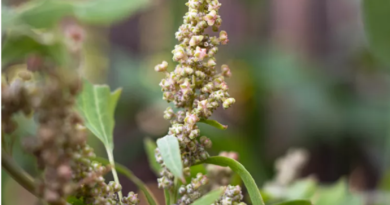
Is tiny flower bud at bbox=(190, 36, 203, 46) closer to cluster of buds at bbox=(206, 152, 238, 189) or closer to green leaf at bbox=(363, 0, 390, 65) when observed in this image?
cluster of buds at bbox=(206, 152, 238, 189)

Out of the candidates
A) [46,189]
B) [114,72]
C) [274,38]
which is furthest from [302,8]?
[46,189]

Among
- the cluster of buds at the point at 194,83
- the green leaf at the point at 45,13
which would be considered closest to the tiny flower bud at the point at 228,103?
the cluster of buds at the point at 194,83

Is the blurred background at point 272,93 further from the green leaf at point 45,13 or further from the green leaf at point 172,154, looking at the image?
the green leaf at point 172,154

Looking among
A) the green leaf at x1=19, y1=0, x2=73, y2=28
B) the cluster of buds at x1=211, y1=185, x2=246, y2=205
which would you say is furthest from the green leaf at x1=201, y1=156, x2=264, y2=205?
the green leaf at x1=19, y1=0, x2=73, y2=28

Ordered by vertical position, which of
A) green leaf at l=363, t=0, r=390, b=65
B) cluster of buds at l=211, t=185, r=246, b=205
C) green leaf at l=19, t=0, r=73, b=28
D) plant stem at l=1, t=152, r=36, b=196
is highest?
green leaf at l=363, t=0, r=390, b=65

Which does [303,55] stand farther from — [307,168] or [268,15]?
[307,168]

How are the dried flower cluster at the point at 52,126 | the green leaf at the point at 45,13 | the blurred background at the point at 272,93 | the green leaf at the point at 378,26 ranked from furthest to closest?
the blurred background at the point at 272,93 < the green leaf at the point at 378,26 < the green leaf at the point at 45,13 < the dried flower cluster at the point at 52,126
